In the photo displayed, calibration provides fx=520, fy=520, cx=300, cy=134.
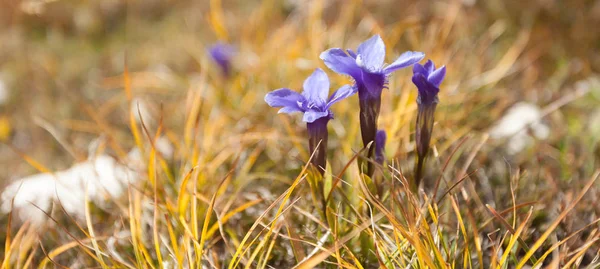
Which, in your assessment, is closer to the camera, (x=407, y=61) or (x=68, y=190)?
(x=407, y=61)

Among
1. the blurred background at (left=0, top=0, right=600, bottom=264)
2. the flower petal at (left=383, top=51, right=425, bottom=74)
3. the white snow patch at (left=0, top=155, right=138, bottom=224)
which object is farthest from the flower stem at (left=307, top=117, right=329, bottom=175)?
the white snow patch at (left=0, top=155, right=138, bottom=224)

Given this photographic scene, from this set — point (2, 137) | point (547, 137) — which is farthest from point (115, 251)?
point (547, 137)

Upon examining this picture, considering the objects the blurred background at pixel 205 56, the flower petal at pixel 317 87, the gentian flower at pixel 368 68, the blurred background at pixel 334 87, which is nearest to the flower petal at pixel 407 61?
the gentian flower at pixel 368 68

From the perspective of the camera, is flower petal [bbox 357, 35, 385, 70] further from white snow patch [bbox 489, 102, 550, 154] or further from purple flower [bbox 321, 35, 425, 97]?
white snow patch [bbox 489, 102, 550, 154]

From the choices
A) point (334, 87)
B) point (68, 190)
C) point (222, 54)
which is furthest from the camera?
point (222, 54)

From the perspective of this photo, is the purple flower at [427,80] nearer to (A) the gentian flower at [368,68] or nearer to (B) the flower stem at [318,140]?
(A) the gentian flower at [368,68]

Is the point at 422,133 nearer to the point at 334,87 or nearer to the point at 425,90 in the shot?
the point at 425,90

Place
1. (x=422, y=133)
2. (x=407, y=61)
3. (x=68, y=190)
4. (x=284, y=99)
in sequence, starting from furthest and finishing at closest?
(x=68, y=190) < (x=422, y=133) < (x=284, y=99) < (x=407, y=61)

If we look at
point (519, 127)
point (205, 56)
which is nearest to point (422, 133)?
point (519, 127)
